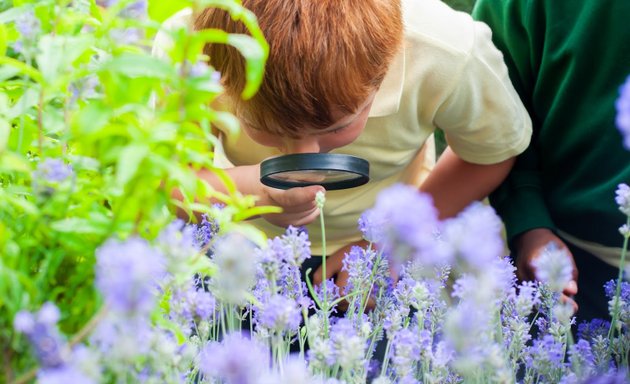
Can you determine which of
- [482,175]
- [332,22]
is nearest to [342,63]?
[332,22]

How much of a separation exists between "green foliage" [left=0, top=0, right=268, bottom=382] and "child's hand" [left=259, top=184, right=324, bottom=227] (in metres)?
0.53

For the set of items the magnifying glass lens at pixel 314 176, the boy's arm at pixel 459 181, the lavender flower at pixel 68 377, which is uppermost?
the lavender flower at pixel 68 377

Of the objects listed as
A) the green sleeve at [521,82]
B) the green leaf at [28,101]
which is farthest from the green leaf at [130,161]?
the green sleeve at [521,82]

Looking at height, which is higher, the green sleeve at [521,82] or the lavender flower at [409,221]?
the lavender flower at [409,221]

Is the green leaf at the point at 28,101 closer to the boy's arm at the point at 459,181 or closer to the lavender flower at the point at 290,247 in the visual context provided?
the lavender flower at the point at 290,247

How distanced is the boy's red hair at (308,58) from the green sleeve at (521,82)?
492mm

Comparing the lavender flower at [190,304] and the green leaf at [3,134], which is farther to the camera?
the lavender flower at [190,304]

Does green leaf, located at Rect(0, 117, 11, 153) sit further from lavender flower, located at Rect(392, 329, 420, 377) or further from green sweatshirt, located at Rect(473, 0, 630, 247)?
green sweatshirt, located at Rect(473, 0, 630, 247)

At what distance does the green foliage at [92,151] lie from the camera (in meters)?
0.48

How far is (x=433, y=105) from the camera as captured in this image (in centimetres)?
144

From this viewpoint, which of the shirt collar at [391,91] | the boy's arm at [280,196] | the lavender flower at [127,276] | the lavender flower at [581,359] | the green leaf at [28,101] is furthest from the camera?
the shirt collar at [391,91]

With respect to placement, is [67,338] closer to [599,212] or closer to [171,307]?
[171,307]

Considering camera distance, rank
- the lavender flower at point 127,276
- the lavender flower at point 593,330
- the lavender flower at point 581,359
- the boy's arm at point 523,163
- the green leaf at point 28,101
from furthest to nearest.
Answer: the boy's arm at point 523,163
the lavender flower at point 593,330
the lavender flower at point 581,359
the green leaf at point 28,101
the lavender flower at point 127,276

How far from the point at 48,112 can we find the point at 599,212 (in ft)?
3.49
